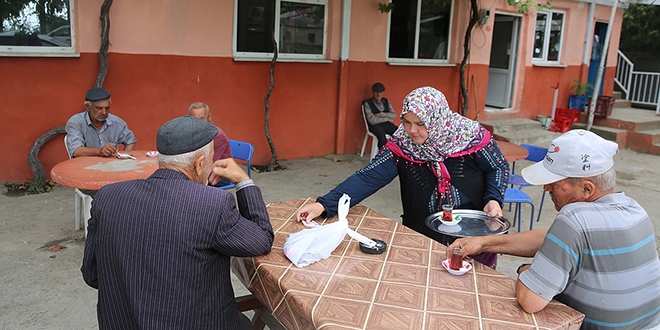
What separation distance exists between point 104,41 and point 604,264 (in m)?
5.63

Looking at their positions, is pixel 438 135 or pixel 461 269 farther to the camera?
pixel 438 135

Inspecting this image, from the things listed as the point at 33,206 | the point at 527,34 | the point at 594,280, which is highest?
the point at 527,34

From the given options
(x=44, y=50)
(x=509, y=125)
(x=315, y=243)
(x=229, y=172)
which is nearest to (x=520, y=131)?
(x=509, y=125)

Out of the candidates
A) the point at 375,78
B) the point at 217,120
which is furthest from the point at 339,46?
the point at 217,120

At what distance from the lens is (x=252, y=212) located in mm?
1995

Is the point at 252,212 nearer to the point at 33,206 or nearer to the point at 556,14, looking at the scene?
the point at 33,206

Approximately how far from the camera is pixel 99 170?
390 centimetres

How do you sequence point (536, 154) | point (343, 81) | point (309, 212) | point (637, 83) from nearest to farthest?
1. point (309, 212)
2. point (536, 154)
3. point (343, 81)
4. point (637, 83)

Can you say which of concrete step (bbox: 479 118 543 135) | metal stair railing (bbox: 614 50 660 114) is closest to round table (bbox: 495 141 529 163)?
concrete step (bbox: 479 118 543 135)

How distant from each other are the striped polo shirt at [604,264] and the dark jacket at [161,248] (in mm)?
1074

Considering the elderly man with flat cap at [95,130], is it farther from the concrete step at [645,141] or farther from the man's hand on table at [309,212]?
the concrete step at [645,141]

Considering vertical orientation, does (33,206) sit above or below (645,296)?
below

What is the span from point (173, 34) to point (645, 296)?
590cm

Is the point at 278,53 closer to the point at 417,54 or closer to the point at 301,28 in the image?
the point at 301,28
